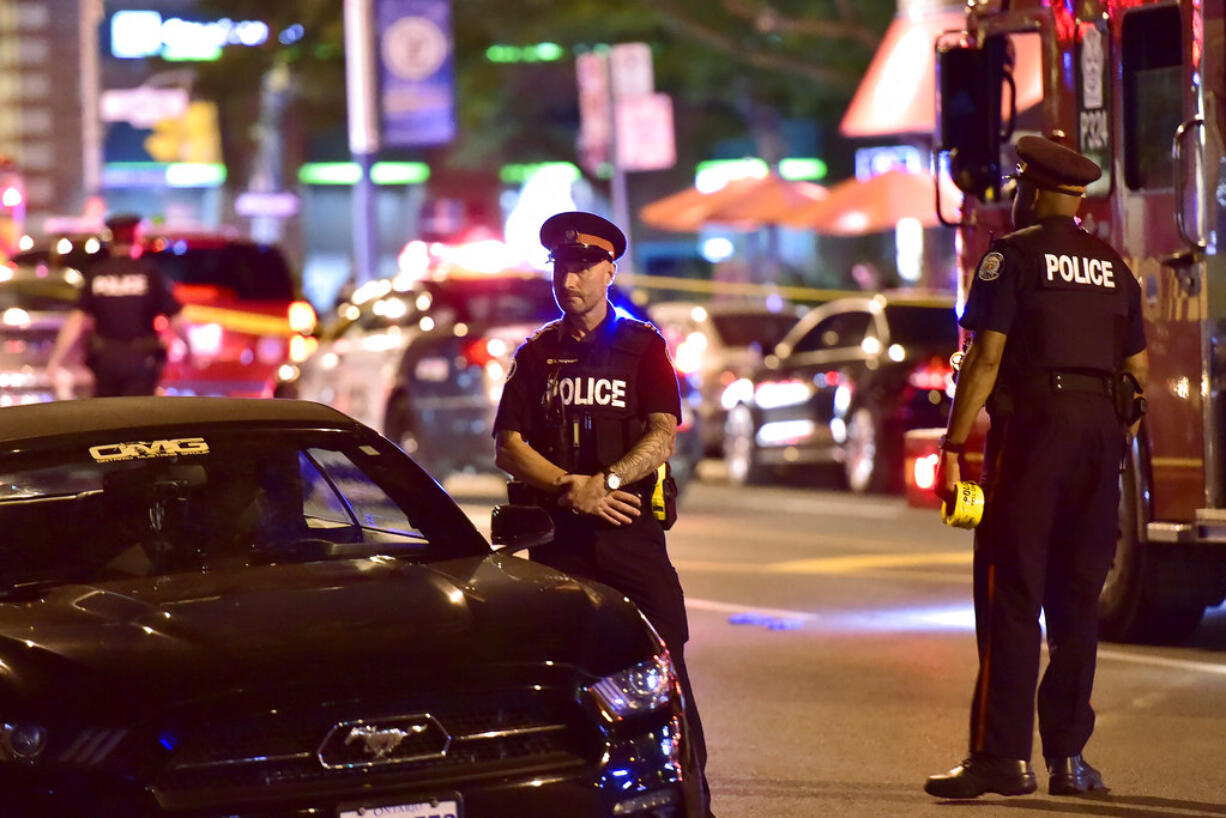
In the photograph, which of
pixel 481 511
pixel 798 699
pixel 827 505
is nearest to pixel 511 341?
pixel 481 511

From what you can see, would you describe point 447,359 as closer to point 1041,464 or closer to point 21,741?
point 1041,464

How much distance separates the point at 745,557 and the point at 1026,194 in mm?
7353

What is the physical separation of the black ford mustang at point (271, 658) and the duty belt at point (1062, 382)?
1668mm

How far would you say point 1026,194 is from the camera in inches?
282

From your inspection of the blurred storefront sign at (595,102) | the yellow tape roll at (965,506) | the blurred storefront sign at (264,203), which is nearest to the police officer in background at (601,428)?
the yellow tape roll at (965,506)

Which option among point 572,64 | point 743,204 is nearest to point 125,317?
point 743,204

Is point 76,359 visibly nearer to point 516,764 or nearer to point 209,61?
point 516,764

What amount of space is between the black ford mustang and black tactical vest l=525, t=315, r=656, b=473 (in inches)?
17.5

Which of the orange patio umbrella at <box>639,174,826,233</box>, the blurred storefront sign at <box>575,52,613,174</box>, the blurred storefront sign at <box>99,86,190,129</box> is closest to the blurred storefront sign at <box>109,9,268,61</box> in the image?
the blurred storefront sign at <box>99,86,190,129</box>

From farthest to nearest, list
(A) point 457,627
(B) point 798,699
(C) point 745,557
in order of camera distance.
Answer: (C) point 745,557
(B) point 798,699
(A) point 457,627

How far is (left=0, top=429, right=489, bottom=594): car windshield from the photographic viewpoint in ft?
19.4

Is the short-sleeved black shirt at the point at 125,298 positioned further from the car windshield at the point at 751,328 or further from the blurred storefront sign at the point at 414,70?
the blurred storefront sign at the point at 414,70

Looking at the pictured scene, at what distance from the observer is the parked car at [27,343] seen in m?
18.4

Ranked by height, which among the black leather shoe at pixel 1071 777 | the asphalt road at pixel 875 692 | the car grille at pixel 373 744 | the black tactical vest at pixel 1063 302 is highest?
the black tactical vest at pixel 1063 302
